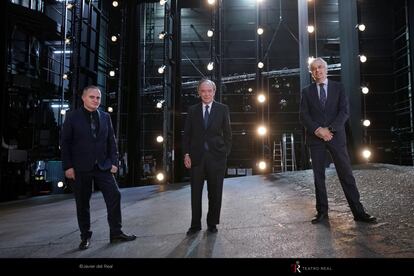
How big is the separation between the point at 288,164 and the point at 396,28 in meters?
5.74

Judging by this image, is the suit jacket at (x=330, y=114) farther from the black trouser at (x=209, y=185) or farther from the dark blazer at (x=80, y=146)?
the dark blazer at (x=80, y=146)

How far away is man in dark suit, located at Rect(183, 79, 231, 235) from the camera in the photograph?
3.35 meters

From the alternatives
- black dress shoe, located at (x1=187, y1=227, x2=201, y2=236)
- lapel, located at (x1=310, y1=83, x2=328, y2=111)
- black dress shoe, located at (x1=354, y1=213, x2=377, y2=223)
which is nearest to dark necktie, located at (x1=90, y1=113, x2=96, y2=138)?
black dress shoe, located at (x1=187, y1=227, x2=201, y2=236)

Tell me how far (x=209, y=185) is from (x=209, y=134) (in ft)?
1.50

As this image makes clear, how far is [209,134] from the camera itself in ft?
11.1

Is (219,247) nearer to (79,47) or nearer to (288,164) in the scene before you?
(79,47)

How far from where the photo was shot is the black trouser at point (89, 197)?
3148 mm

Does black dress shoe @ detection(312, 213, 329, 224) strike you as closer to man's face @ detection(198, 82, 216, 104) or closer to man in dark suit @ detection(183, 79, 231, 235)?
man in dark suit @ detection(183, 79, 231, 235)

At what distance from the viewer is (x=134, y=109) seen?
949 centimetres

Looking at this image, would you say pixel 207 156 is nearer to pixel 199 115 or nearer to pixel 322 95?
pixel 199 115

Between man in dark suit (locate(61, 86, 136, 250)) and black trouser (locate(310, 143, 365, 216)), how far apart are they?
68.1 inches

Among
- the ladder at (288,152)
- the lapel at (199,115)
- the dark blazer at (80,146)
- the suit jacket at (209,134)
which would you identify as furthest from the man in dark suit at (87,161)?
the ladder at (288,152)

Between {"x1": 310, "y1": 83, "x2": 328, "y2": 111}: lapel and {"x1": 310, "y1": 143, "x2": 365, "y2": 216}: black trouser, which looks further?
{"x1": 310, "y1": 83, "x2": 328, "y2": 111}: lapel

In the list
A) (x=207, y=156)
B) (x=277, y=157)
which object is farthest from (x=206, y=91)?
(x=277, y=157)
